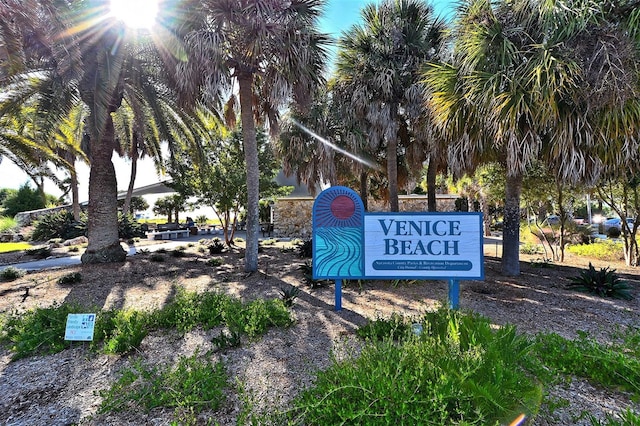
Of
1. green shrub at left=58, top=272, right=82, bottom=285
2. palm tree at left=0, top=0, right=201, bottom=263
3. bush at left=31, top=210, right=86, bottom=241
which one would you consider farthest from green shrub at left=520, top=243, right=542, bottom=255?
bush at left=31, top=210, right=86, bottom=241

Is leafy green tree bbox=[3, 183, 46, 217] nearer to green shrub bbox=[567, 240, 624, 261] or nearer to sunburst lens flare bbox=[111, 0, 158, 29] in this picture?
sunburst lens flare bbox=[111, 0, 158, 29]

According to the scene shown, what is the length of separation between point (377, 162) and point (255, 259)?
6.47m

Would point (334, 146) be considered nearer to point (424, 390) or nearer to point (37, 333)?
point (37, 333)

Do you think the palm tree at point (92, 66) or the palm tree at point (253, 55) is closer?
the palm tree at point (92, 66)

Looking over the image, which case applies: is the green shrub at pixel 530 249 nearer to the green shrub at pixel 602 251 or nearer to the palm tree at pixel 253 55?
the green shrub at pixel 602 251

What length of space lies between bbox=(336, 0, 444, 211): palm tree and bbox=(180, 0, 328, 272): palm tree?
1615 millimetres

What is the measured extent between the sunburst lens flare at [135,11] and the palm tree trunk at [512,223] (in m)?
9.09

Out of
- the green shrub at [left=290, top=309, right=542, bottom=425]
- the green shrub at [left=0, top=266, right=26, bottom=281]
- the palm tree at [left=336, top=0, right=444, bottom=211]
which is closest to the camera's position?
the green shrub at [left=290, top=309, right=542, bottom=425]

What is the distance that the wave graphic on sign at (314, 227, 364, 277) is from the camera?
4.98 m

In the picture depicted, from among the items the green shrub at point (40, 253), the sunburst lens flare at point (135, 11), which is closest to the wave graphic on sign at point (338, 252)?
the sunburst lens flare at point (135, 11)

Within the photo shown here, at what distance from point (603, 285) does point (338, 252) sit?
17.2 feet

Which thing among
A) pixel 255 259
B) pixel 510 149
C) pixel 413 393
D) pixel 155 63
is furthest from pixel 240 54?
pixel 413 393

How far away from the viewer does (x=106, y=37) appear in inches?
271

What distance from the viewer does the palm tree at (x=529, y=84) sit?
4938mm
